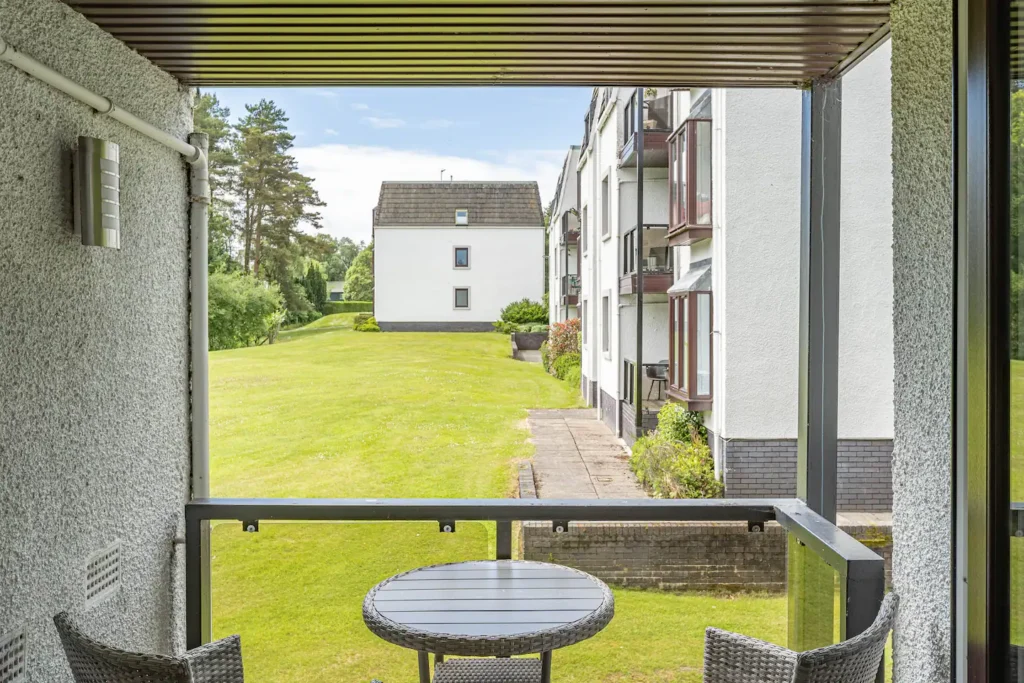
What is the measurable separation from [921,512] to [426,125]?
20.7 ft

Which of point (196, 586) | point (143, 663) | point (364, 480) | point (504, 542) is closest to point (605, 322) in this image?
point (364, 480)

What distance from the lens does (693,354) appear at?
5.19 metres

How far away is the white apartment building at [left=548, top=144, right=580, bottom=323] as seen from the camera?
275 inches

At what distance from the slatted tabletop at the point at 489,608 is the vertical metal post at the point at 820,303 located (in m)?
0.93

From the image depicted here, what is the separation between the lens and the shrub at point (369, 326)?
16.0 ft

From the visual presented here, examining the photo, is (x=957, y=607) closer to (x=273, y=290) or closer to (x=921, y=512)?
(x=921, y=512)

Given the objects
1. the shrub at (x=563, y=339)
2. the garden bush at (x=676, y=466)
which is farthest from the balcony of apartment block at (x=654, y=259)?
the garden bush at (x=676, y=466)

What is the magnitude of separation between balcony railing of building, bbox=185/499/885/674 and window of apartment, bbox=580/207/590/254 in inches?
207

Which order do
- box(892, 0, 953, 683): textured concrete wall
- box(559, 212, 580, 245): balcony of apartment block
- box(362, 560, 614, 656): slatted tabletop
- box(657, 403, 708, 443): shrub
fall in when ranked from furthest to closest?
box(559, 212, 580, 245): balcony of apartment block, box(657, 403, 708, 443): shrub, box(362, 560, 614, 656): slatted tabletop, box(892, 0, 953, 683): textured concrete wall

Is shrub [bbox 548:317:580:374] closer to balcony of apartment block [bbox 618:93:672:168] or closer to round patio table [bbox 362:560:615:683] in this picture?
balcony of apartment block [bbox 618:93:672:168]

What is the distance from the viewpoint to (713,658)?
172cm

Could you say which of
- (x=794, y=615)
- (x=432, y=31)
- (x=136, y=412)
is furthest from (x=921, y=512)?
(x=136, y=412)

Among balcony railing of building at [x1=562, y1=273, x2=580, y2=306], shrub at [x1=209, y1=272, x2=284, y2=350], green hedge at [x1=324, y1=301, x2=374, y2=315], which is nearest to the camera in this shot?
shrub at [x1=209, y1=272, x2=284, y2=350]

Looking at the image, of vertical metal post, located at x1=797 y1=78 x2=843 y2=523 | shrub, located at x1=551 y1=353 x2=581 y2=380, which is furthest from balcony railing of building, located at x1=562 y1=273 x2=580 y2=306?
vertical metal post, located at x1=797 y1=78 x2=843 y2=523
